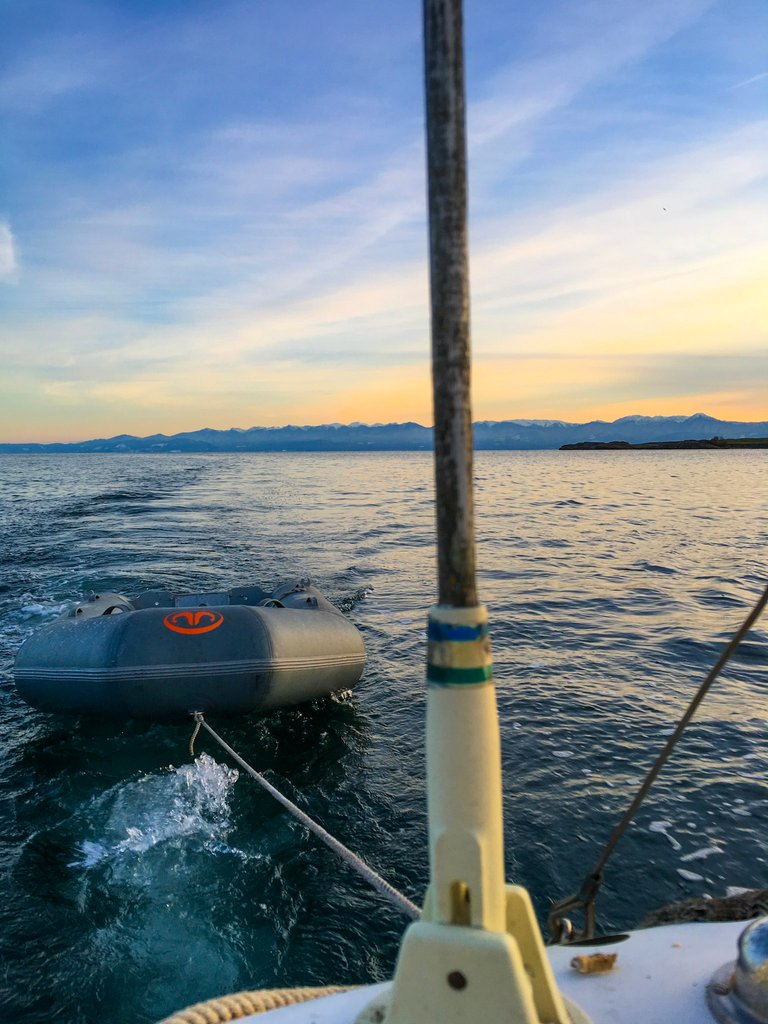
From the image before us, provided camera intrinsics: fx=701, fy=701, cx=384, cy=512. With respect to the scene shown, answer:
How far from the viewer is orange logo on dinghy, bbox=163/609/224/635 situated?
6570mm

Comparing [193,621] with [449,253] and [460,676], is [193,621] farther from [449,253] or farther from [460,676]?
[449,253]

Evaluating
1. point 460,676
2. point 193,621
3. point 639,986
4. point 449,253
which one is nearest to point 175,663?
point 193,621

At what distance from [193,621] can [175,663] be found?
48cm

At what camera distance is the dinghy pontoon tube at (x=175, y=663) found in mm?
6270

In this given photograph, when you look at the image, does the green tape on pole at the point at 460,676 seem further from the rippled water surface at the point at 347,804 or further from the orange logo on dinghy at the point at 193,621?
the orange logo on dinghy at the point at 193,621

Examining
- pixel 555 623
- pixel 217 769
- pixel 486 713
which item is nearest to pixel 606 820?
pixel 217 769

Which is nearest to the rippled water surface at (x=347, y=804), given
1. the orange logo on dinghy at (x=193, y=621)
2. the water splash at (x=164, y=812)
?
the water splash at (x=164, y=812)

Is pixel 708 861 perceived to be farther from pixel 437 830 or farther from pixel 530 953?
pixel 437 830

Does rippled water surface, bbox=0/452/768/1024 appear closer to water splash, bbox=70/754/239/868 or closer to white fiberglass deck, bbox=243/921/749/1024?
water splash, bbox=70/754/239/868

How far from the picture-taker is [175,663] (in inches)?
249

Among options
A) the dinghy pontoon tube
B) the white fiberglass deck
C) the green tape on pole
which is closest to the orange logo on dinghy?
the dinghy pontoon tube

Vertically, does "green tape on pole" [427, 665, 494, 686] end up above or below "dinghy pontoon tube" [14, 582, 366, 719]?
above

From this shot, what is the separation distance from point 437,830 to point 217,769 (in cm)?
507

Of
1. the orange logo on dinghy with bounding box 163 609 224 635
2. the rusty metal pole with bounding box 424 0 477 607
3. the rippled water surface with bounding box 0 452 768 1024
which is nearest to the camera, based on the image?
the rusty metal pole with bounding box 424 0 477 607
